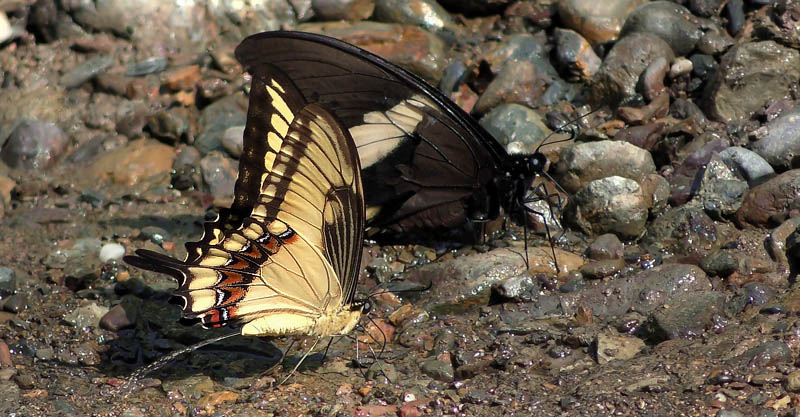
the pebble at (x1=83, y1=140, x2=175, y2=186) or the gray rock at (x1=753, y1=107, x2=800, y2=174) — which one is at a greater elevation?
the gray rock at (x1=753, y1=107, x2=800, y2=174)

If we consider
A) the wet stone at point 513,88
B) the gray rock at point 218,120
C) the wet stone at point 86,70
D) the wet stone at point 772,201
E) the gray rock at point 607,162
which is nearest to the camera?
the wet stone at point 772,201

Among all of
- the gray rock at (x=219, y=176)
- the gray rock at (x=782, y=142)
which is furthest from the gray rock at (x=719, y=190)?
the gray rock at (x=219, y=176)

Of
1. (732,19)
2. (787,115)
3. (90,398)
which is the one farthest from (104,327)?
(732,19)

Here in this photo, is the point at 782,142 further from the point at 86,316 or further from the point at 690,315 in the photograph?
the point at 86,316

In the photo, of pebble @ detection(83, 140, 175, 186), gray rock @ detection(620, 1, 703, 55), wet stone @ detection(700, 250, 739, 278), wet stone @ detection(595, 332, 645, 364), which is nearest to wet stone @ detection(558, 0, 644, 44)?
gray rock @ detection(620, 1, 703, 55)

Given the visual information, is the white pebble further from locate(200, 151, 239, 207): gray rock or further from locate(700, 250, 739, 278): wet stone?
locate(700, 250, 739, 278): wet stone

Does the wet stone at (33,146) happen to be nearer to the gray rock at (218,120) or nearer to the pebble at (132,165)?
the pebble at (132,165)
